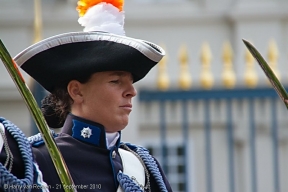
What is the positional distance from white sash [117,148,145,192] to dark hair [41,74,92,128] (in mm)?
248

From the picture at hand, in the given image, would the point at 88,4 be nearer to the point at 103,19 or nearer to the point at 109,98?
the point at 103,19

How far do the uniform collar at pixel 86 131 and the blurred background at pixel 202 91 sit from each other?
2247 mm

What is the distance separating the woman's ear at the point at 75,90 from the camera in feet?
11.2

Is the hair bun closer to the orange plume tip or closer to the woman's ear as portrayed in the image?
the woman's ear

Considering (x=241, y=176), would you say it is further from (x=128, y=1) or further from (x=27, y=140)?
(x=27, y=140)

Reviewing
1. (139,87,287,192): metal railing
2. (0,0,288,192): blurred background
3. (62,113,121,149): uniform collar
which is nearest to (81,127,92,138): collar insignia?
(62,113,121,149): uniform collar

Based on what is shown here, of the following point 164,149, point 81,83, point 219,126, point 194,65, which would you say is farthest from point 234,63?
point 81,83

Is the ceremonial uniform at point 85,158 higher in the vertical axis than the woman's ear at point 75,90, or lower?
lower

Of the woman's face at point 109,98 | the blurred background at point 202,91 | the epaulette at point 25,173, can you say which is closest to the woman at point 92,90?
the woman's face at point 109,98

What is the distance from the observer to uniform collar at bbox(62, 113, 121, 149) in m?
3.39

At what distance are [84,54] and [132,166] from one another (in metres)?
0.46

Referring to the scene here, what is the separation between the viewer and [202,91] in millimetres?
6293

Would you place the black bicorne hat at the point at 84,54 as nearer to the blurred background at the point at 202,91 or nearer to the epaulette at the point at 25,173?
the epaulette at the point at 25,173

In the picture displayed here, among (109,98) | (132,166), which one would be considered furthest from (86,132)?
(132,166)
